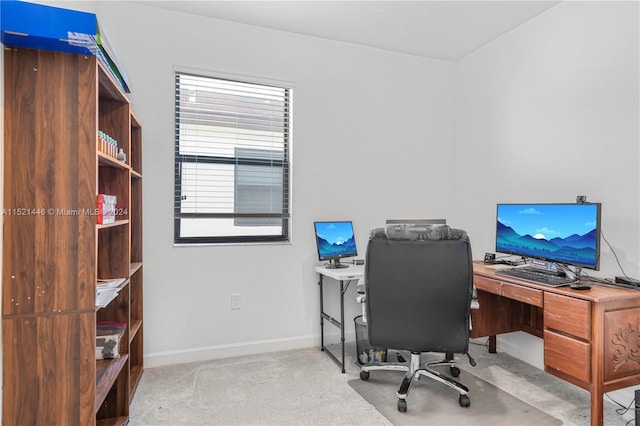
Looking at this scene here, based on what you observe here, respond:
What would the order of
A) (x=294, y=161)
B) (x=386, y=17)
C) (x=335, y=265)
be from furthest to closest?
(x=294, y=161)
(x=335, y=265)
(x=386, y=17)

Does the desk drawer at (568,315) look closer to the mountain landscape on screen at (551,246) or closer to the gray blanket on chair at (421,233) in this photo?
the mountain landscape on screen at (551,246)

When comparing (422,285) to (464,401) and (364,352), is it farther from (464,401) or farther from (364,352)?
(364,352)

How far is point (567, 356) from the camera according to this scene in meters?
2.09

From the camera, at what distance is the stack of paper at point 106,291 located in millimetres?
1733

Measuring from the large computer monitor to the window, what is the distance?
1.80 meters

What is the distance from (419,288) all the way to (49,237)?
1.85 m

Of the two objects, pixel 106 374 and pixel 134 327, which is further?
pixel 134 327

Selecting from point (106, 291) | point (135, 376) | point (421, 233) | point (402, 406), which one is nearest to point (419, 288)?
point (421, 233)

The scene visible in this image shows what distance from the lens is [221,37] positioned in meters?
3.10

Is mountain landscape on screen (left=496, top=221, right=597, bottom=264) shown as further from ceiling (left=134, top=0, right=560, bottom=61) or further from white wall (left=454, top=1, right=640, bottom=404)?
ceiling (left=134, top=0, right=560, bottom=61)

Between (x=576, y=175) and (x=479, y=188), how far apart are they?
0.97 metres

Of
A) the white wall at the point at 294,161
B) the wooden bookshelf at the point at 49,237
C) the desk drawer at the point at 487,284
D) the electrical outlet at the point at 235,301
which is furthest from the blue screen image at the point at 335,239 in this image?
the wooden bookshelf at the point at 49,237

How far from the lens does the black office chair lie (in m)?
2.18

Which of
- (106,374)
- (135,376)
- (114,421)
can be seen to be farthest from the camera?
(135,376)
